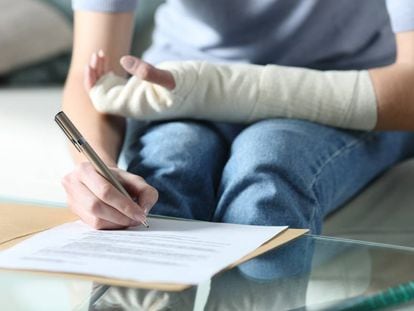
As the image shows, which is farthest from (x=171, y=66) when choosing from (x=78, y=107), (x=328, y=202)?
(x=328, y=202)

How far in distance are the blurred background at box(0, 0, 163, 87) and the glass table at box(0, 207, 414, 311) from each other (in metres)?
1.24

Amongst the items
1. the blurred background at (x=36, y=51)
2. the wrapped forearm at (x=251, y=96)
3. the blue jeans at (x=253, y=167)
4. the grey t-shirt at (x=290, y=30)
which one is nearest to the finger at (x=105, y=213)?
the blue jeans at (x=253, y=167)

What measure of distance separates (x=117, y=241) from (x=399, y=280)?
0.25 metres

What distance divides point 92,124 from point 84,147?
265 millimetres

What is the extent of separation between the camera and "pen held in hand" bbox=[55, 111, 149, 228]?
0.84 m

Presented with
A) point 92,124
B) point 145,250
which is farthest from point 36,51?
point 145,250

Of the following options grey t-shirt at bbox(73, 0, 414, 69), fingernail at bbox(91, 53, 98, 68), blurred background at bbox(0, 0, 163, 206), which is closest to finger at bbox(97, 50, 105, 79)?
fingernail at bbox(91, 53, 98, 68)

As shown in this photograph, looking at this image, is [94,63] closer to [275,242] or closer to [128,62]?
[128,62]

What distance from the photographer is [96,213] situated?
830mm

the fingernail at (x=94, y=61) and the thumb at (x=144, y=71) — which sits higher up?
the thumb at (x=144, y=71)

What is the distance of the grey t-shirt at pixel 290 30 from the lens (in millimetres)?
1196

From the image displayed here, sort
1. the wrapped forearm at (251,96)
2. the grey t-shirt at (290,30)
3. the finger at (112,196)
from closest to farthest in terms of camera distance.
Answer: the finger at (112,196) < the wrapped forearm at (251,96) < the grey t-shirt at (290,30)

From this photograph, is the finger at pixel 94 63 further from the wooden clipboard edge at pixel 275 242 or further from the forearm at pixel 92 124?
the wooden clipboard edge at pixel 275 242

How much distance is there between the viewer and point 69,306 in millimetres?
652
